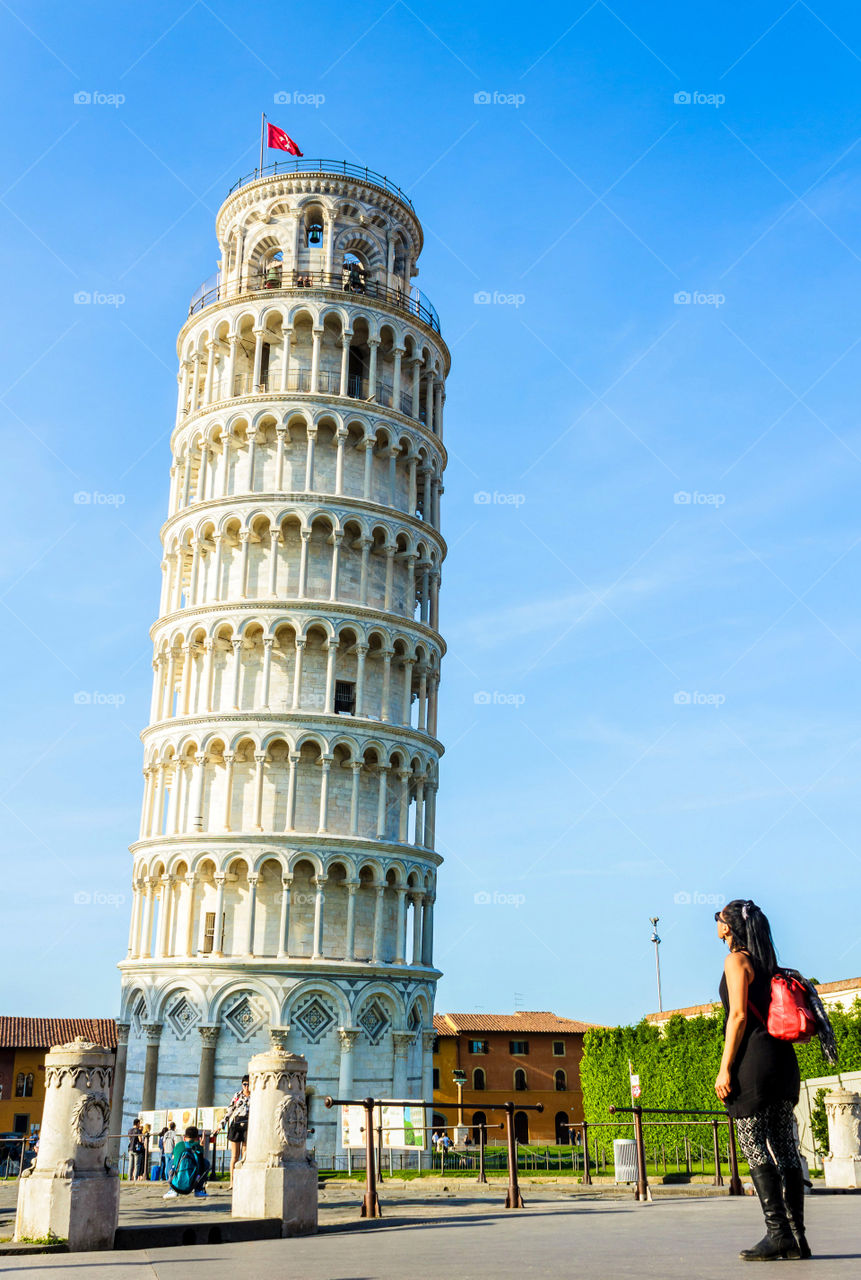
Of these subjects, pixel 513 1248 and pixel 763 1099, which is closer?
pixel 763 1099

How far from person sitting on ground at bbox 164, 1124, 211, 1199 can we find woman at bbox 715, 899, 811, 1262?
16.2 m

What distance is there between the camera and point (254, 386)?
50.2 metres

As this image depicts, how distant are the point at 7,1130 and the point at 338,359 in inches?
2338

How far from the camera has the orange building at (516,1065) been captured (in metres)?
89.1

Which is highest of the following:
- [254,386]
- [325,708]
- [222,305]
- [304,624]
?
[222,305]

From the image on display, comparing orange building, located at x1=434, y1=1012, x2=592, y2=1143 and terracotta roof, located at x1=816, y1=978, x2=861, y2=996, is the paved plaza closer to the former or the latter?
terracotta roof, located at x1=816, y1=978, x2=861, y2=996

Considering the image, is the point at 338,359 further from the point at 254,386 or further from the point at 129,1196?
the point at 129,1196

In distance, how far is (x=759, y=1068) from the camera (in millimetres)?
8062

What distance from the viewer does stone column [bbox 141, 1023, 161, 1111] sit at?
142 ft

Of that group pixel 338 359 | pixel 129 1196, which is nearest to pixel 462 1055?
pixel 338 359

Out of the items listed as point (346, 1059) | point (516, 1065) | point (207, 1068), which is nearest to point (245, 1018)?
point (207, 1068)

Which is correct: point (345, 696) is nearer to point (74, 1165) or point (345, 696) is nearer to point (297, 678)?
point (297, 678)

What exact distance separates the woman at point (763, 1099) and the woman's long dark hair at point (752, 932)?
0.03m

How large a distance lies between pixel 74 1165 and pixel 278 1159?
245 cm
